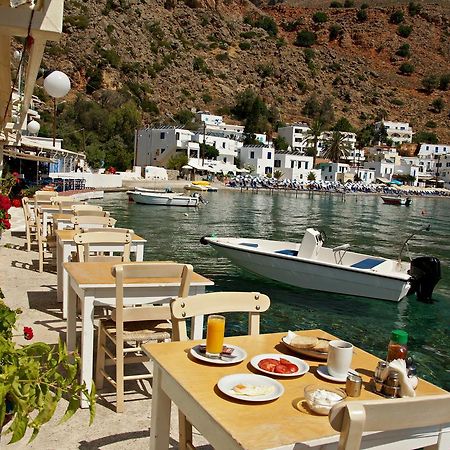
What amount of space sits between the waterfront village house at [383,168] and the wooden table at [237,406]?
106 meters

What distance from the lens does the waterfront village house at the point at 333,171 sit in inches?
3720

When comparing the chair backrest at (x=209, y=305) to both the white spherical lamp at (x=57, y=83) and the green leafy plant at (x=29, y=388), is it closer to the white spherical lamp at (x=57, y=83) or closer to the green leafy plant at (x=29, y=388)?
the green leafy plant at (x=29, y=388)

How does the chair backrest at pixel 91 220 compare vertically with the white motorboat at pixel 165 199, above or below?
above

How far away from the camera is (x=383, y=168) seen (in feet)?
342

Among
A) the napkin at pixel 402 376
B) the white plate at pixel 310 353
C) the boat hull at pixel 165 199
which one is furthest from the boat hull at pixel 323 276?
the boat hull at pixel 165 199

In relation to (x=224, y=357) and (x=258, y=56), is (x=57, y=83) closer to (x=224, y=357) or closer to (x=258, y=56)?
(x=224, y=357)

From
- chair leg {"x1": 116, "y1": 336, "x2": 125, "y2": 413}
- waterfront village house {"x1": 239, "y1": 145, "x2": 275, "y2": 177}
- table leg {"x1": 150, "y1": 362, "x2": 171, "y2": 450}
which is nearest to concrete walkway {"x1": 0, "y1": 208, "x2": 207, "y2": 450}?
chair leg {"x1": 116, "y1": 336, "x2": 125, "y2": 413}

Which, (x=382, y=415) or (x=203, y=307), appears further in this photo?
(x=203, y=307)

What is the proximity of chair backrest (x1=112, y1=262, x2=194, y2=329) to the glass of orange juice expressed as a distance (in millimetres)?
1086

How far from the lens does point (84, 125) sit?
76.6m

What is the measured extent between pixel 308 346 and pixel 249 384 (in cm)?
60

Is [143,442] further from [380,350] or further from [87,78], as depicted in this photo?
[87,78]

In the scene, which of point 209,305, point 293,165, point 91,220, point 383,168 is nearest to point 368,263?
point 91,220

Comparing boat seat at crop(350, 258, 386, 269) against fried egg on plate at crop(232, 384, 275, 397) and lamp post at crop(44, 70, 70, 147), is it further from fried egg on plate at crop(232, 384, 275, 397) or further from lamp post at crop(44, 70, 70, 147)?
fried egg on plate at crop(232, 384, 275, 397)
